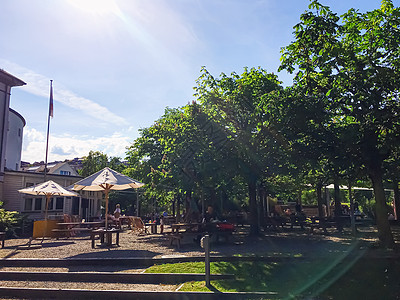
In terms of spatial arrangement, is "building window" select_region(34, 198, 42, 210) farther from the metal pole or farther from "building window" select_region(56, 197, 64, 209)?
the metal pole

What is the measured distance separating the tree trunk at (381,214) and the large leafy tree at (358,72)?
3cm

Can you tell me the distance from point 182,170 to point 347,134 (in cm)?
778

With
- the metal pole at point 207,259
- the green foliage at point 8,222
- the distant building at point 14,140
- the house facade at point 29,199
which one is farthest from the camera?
the distant building at point 14,140

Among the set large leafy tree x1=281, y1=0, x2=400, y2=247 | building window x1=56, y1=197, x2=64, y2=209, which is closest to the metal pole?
large leafy tree x1=281, y1=0, x2=400, y2=247

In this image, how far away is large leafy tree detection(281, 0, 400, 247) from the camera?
846 cm

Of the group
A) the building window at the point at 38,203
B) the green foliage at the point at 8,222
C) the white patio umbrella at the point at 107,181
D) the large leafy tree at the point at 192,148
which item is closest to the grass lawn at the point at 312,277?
the white patio umbrella at the point at 107,181

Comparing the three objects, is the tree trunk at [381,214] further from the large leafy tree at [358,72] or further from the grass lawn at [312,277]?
the grass lawn at [312,277]

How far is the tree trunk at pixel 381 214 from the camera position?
952cm

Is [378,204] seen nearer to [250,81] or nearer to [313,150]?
[313,150]

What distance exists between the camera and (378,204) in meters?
9.89

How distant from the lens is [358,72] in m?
8.62

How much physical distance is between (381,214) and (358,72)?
4.38 meters

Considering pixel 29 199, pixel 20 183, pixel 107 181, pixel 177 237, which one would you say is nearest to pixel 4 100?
pixel 20 183

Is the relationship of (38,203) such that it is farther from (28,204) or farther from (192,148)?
(192,148)
